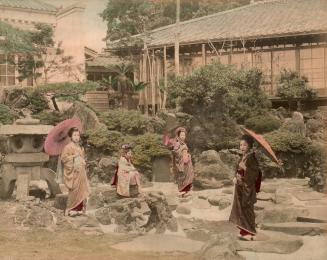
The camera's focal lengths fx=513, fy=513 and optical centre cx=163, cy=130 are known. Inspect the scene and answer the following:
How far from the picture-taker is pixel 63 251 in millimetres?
6168

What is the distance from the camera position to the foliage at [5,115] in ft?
44.1

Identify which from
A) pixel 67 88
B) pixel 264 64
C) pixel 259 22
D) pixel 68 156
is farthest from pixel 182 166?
pixel 67 88

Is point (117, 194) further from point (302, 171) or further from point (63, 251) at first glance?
point (302, 171)

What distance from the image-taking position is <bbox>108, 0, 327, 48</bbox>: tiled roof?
13117mm

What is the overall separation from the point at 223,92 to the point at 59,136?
5119 mm

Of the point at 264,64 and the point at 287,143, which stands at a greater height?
the point at 264,64

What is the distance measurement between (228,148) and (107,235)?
17.8ft

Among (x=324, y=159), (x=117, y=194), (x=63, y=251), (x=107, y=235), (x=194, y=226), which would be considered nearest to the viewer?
(x=63, y=251)

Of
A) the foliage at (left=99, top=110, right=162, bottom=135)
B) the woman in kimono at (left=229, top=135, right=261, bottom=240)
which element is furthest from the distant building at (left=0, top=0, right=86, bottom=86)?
the woman in kimono at (left=229, top=135, right=261, bottom=240)

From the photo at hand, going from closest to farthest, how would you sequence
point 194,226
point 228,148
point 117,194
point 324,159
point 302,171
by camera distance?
point 194,226, point 117,194, point 324,159, point 302,171, point 228,148

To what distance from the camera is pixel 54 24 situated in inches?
578

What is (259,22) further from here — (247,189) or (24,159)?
(247,189)

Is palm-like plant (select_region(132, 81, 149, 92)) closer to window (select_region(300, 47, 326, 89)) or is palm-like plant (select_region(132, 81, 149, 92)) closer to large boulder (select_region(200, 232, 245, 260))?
window (select_region(300, 47, 326, 89))

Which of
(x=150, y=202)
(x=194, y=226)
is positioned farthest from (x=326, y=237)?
(x=150, y=202)
